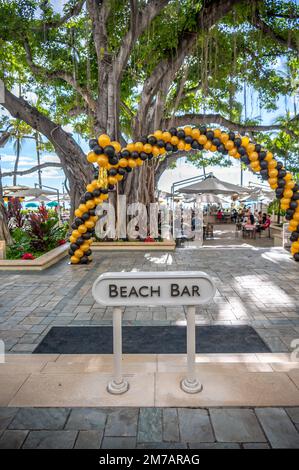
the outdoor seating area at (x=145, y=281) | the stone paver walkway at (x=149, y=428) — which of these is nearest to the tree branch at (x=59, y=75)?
the outdoor seating area at (x=145, y=281)

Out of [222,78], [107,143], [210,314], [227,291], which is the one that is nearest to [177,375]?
[210,314]

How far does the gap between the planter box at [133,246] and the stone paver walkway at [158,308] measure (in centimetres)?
175

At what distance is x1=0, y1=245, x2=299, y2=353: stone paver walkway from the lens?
4216 millimetres

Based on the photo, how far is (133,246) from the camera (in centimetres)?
1077

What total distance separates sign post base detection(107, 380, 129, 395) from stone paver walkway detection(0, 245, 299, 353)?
1.41 meters

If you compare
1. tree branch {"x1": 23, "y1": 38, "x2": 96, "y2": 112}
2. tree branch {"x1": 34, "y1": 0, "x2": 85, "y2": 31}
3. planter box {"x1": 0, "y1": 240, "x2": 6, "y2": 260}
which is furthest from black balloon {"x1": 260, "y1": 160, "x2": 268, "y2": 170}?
tree branch {"x1": 34, "y1": 0, "x2": 85, "y2": 31}

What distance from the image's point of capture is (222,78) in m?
12.8

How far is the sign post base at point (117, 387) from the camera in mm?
2658

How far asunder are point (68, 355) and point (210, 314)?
7.23 feet

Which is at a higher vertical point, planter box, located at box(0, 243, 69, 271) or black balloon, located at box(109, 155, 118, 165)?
black balloon, located at box(109, 155, 118, 165)

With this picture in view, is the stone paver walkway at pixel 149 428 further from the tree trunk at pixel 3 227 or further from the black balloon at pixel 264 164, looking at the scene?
the tree trunk at pixel 3 227

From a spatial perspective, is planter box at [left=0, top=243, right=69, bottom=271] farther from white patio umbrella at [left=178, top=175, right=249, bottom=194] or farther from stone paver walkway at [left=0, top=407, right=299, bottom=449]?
white patio umbrella at [left=178, top=175, right=249, bottom=194]

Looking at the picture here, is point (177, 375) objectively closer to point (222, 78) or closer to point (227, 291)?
point (227, 291)

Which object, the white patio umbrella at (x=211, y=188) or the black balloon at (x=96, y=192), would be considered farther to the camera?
the white patio umbrella at (x=211, y=188)
